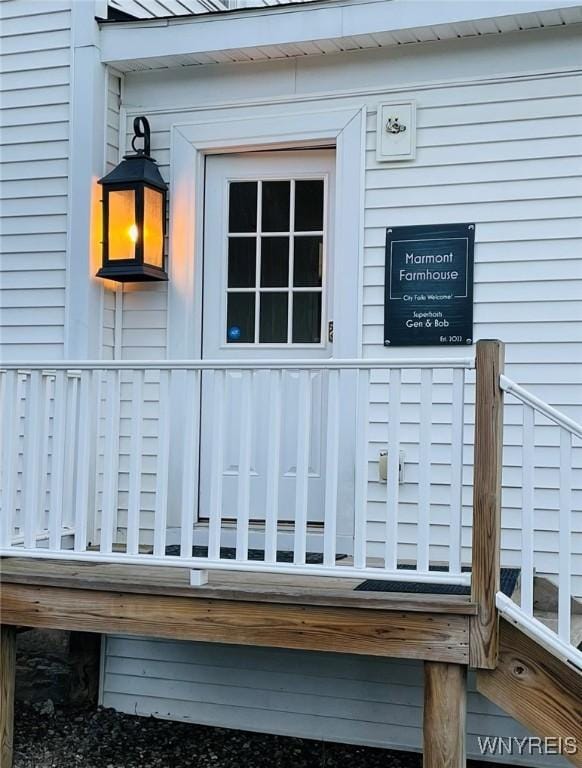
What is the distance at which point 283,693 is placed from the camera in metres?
4.34

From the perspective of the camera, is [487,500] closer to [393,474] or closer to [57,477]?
[393,474]

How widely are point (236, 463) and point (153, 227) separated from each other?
125 centimetres

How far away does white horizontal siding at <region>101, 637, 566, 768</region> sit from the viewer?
414 centimetres

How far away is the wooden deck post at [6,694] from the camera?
3752mm

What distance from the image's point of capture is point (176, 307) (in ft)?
14.8

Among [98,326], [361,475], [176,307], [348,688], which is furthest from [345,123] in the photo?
[348,688]

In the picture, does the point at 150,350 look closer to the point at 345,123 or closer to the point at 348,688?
the point at 345,123

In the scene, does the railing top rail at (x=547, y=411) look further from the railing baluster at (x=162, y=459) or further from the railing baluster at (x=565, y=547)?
the railing baluster at (x=162, y=459)

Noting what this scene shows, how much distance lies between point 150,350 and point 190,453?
126cm

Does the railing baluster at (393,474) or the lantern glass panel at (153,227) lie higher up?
the lantern glass panel at (153,227)

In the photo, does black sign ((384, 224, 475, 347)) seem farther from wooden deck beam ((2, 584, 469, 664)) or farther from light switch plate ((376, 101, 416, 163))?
wooden deck beam ((2, 584, 469, 664))

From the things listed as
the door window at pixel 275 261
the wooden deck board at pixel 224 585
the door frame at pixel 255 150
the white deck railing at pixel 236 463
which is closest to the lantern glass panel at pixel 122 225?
the door frame at pixel 255 150

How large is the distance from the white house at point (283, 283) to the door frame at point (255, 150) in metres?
0.01

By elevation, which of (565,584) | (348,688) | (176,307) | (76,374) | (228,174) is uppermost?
(228,174)
